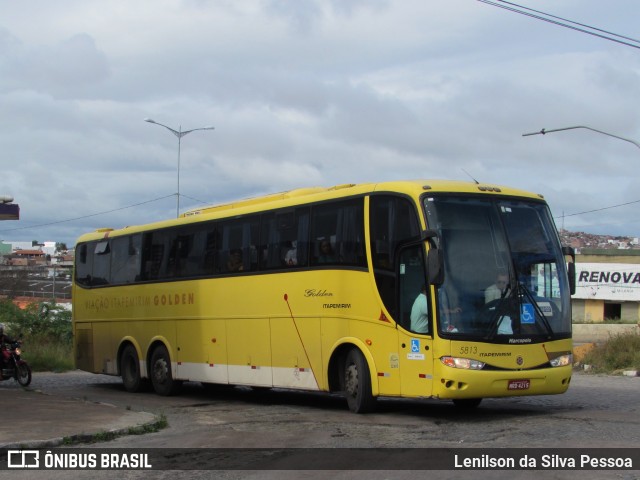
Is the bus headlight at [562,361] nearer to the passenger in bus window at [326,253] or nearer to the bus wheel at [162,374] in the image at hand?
the passenger in bus window at [326,253]

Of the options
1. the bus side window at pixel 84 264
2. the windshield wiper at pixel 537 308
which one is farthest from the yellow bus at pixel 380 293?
the bus side window at pixel 84 264

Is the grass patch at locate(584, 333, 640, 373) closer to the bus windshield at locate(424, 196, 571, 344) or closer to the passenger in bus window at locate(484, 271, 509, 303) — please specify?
the bus windshield at locate(424, 196, 571, 344)

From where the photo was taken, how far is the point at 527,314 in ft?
42.9

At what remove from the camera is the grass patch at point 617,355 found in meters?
23.9

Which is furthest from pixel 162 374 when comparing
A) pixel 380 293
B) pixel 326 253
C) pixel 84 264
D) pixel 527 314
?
pixel 527 314

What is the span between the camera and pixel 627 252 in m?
75.0

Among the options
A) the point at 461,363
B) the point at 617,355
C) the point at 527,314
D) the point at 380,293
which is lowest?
the point at 617,355

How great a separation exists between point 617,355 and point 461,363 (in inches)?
524

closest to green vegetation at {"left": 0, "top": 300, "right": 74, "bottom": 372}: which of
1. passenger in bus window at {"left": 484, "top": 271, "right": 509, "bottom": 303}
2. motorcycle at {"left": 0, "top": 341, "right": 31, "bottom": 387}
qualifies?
motorcycle at {"left": 0, "top": 341, "right": 31, "bottom": 387}

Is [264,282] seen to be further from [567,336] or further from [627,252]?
[627,252]

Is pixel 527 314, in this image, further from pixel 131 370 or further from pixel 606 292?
pixel 606 292

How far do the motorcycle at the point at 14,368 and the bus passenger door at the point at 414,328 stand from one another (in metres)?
11.8

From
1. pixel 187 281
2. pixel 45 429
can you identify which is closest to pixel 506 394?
pixel 45 429

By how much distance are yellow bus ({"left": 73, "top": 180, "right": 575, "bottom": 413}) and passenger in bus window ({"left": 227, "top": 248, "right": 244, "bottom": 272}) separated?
0.02m
